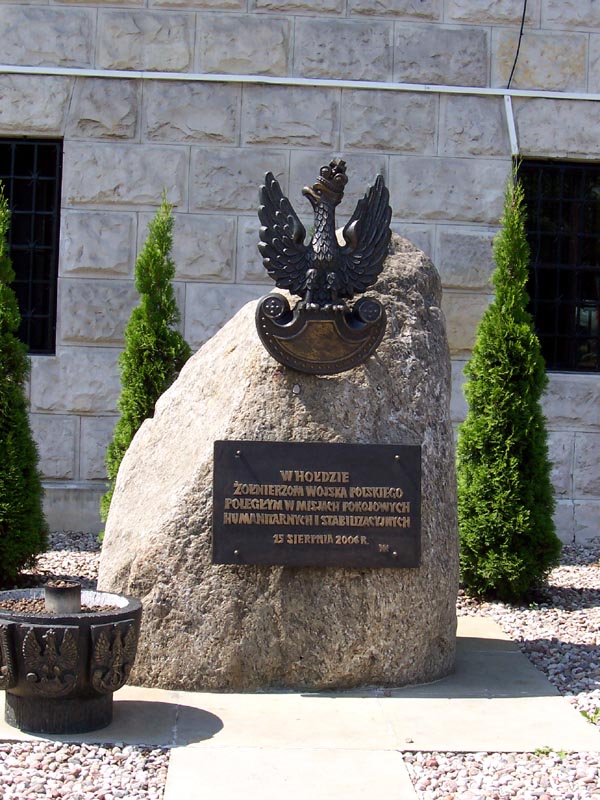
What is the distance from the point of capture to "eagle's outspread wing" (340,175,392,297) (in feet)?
17.6

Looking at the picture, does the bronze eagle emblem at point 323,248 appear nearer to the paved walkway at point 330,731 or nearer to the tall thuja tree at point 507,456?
the paved walkway at point 330,731

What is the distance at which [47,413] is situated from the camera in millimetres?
9648

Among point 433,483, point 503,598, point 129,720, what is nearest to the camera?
point 129,720

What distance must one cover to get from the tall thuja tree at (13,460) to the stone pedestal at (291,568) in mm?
2165

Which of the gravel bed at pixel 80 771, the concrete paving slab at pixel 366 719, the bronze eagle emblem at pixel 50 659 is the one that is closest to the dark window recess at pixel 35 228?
the concrete paving slab at pixel 366 719

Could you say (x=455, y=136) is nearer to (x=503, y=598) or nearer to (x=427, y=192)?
(x=427, y=192)

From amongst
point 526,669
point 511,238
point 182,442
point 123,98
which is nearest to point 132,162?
point 123,98

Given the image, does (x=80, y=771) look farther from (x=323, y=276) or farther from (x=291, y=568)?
(x=323, y=276)

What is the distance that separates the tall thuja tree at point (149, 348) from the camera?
8.12 meters

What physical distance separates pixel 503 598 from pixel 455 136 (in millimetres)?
4619

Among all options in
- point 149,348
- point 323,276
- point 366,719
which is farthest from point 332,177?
point 149,348

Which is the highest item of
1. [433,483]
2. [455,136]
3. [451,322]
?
[455,136]

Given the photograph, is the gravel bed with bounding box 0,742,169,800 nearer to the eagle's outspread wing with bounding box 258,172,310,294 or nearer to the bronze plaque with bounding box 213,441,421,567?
the bronze plaque with bounding box 213,441,421,567

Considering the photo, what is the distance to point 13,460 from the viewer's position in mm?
7445
